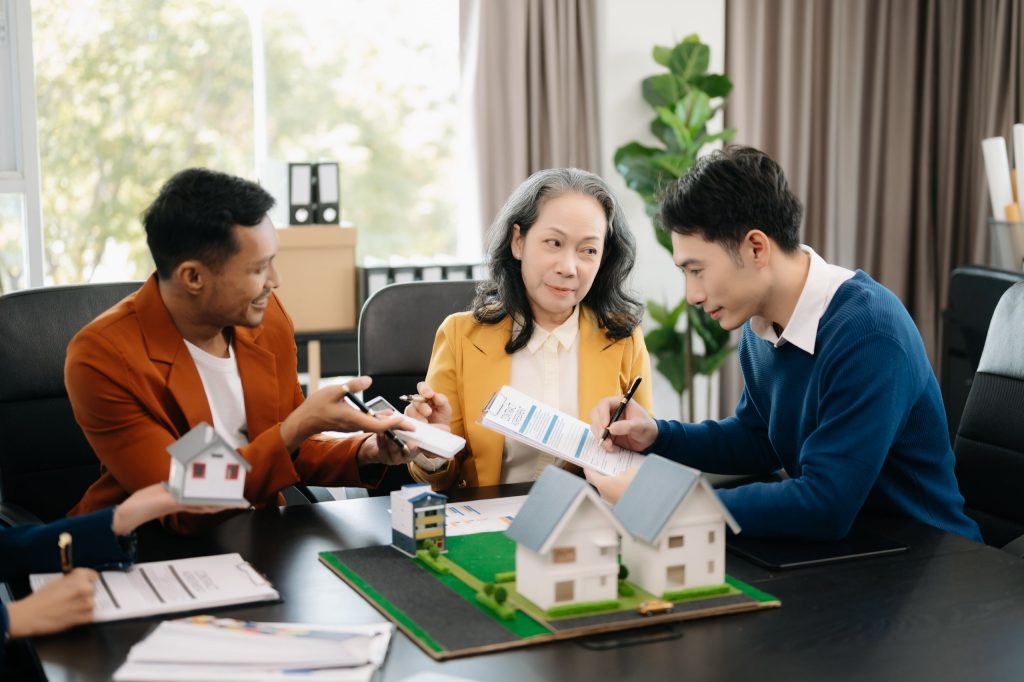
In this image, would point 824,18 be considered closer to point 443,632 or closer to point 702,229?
point 702,229

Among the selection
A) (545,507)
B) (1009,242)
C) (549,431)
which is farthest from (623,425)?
(1009,242)

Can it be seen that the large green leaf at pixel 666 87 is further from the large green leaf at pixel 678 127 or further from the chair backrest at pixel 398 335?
the chair backrest at pixel 398 335

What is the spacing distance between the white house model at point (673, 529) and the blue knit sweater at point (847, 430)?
0.79ft

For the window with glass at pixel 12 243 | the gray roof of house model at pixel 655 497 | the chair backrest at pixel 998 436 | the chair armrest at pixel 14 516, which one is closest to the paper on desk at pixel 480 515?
the gray roof of house model at pixel 655 497

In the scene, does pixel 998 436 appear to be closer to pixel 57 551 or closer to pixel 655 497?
pixel 655 497

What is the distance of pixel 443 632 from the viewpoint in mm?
1347

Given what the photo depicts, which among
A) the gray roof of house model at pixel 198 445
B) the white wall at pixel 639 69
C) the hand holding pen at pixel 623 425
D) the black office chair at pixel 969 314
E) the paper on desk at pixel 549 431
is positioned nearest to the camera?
the gray roof of house model at pixel 198 445

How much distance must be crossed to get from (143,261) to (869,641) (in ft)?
12.8

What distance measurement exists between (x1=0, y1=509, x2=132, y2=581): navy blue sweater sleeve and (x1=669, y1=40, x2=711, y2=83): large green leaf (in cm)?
326

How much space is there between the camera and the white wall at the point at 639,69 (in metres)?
4.43

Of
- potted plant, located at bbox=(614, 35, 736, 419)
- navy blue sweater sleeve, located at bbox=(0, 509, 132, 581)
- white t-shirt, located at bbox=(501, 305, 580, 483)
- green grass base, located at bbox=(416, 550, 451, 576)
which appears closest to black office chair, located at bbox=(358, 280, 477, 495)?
white t-shirt, located at bbox=(501, 305, 580, 483)

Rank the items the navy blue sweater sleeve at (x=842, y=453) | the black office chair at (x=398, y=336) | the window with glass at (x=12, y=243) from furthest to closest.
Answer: the window with glass at (x=12, y=243) < the black office chair at (x=398, y=336) < the navy blue sweater sleeve at (x=842, y=453)

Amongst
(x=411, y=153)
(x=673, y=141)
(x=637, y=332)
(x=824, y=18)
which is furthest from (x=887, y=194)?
(x=637, y=332)

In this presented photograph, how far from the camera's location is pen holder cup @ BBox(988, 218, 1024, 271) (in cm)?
341
